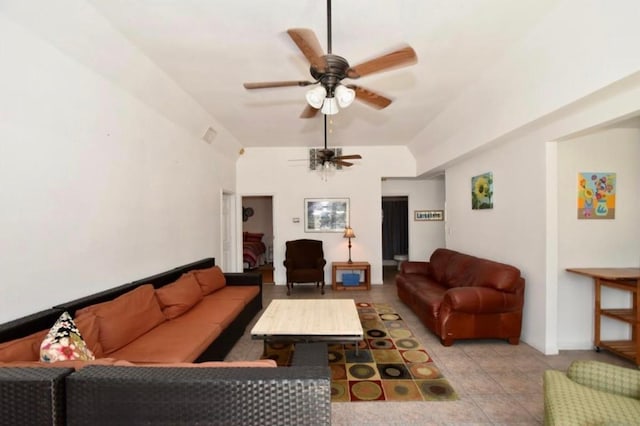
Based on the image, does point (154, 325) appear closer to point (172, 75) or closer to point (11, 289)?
A: point (11, 289)

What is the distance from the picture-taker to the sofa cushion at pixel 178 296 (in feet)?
9.33

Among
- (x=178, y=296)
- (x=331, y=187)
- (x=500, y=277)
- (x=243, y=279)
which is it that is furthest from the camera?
(x=331, y=187)

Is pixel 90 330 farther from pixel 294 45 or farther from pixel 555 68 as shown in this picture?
pixel 555 68

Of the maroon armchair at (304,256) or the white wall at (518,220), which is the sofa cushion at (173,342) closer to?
the maroon armchair at (304,256)

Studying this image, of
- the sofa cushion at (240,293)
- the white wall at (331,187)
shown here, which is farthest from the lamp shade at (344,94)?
the white wall at (331,187)

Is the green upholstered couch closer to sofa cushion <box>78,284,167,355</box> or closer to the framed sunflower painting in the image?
the framed sunflower painting

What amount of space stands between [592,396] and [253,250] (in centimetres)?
720

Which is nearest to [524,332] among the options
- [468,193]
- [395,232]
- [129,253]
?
[468,193]

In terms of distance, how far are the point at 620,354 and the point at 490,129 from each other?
251 cm

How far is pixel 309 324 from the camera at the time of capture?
268 cm

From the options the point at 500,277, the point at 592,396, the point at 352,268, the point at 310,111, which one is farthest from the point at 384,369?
the point at 352,268

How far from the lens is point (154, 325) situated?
8.45 feet

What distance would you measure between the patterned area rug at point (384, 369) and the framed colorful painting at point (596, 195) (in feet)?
7.43

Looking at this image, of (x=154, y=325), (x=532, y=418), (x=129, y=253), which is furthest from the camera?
(x=129, y=253)
